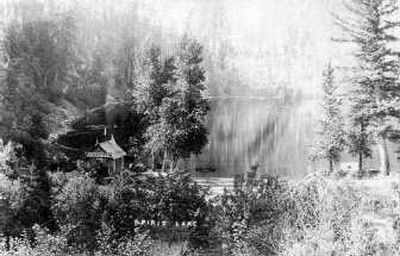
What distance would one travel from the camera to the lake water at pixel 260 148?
55622 mm

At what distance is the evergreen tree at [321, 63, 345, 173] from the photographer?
135 ft

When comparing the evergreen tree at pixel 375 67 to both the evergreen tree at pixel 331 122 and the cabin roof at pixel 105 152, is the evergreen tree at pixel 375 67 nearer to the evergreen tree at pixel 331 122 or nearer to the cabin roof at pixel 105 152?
the evergreen tree at pixel 331 122

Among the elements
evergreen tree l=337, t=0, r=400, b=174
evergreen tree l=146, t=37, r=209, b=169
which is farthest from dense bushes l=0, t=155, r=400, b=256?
evergreen tree l=146, t=37, r=209, b=169

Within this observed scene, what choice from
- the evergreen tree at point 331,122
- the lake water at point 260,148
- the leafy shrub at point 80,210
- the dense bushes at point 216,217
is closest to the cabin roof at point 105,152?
the lake water at point 260,148

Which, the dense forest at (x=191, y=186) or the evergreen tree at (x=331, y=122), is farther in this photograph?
the evergreen tree at (x=331, y=122)

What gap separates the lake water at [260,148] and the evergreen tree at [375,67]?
621 cm

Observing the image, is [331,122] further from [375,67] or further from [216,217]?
[216,217]

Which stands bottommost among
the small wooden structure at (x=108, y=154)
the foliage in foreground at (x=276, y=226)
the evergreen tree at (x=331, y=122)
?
the foliage in foreground at (x=276, y=226)

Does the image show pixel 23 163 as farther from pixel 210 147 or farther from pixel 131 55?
pixel 131 55

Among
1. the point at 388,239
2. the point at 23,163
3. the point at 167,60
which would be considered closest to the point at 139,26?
the point at 167,60

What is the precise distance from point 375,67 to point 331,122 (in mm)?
10932

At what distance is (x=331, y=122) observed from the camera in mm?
41406

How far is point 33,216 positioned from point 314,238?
45.5ft

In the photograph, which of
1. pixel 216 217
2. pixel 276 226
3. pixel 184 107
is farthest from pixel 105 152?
pixel 276 226
